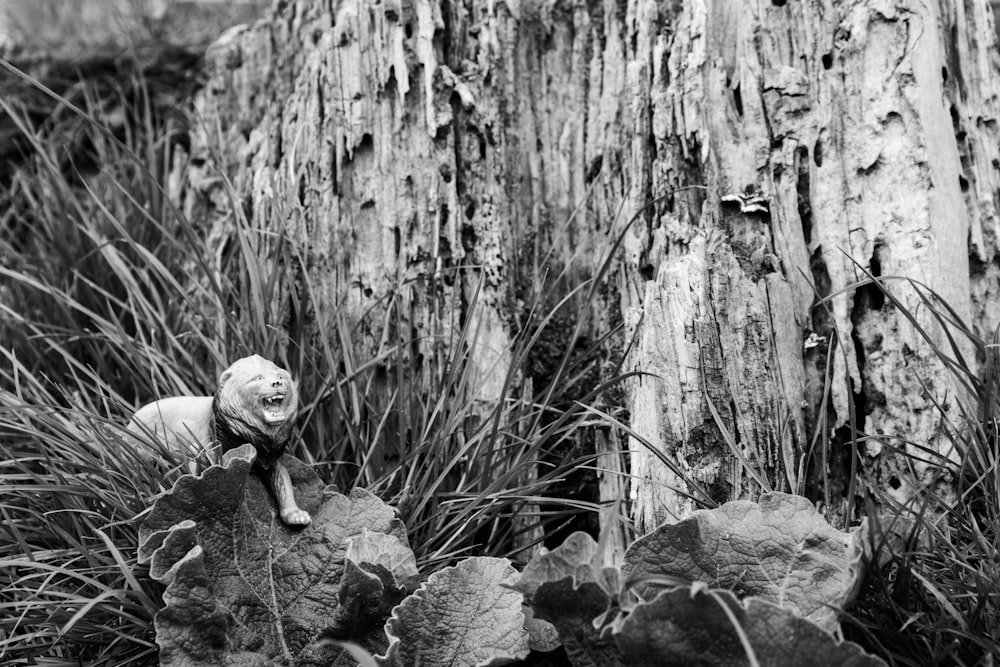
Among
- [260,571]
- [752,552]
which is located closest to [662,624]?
[752,552]

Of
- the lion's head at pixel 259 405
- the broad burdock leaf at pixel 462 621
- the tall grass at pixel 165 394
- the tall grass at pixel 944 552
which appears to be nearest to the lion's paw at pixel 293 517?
the lion's head at pixel 259 405

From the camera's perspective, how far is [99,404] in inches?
118

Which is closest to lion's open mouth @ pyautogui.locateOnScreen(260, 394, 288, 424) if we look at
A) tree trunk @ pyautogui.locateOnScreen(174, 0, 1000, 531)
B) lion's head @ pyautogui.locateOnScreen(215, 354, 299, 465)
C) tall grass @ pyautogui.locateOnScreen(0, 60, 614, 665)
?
lion's head @ pyautogui.locateOnScreen(215, 354, 299, 465)

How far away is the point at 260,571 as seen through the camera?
221 cm

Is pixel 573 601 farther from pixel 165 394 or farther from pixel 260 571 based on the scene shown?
pixel 165 394

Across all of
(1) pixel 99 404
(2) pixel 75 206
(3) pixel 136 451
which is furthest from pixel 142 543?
(2) pixel 75 206

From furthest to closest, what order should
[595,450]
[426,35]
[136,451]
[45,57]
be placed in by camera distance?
1. [45,57]
2. [426,35]
3. [595,450]
4. [136,451]

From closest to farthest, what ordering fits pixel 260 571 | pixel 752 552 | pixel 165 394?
pixel 752 552
pixel 260 571
pixel 165 394

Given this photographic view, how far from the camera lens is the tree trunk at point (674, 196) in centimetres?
250

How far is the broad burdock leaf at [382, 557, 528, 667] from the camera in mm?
2027

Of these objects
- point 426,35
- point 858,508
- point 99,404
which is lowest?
point 858,508

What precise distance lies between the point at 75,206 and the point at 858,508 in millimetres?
2848

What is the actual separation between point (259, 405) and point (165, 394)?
0.88 m

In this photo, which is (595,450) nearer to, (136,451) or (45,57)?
(136,451)
